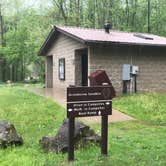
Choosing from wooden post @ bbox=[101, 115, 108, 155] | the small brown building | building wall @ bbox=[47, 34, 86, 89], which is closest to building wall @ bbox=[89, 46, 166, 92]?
the small brown building

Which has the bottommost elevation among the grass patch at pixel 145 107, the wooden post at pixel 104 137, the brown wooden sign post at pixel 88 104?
the grass patch at pixel 145 107

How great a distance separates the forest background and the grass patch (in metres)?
18.4

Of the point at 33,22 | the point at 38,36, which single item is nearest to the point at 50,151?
the point at 38,36

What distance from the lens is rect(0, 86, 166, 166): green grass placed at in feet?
17.6

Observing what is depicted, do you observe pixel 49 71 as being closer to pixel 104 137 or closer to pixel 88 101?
pixel 104 137

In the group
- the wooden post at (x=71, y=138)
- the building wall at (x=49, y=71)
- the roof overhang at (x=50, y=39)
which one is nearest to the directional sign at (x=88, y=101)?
the wooden post at (x=71, y=138)

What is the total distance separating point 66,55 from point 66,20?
13.8 meters

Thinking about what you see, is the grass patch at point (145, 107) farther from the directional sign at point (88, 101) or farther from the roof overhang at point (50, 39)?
the roof overhang at point (50, 39)

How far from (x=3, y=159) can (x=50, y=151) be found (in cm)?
81

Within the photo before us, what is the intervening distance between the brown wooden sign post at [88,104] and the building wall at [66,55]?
9.68 meters

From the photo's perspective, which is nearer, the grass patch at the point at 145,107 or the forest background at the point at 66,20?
the grass patch at the point at 145,107

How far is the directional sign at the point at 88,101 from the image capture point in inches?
211

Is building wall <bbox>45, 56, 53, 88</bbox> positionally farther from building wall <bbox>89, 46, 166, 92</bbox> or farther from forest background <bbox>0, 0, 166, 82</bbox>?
forest background <bbox>0, 0, 166, 82</bbox>

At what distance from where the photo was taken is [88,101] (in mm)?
5488
